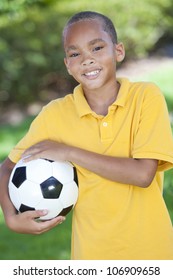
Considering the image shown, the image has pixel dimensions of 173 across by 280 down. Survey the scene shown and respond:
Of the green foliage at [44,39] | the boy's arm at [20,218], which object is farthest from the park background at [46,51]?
the boy's arm at [20,218]

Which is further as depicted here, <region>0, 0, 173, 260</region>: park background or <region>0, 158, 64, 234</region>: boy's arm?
<region>0, 0, 173, 260</region>: park background

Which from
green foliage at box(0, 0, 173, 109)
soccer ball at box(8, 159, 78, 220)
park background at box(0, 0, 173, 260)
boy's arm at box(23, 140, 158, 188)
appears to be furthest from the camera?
green foliage at box(0, 0, 173, 109)

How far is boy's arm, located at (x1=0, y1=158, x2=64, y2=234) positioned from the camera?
274cm

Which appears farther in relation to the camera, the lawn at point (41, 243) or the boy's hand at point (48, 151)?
the lawn at point (41, 243)

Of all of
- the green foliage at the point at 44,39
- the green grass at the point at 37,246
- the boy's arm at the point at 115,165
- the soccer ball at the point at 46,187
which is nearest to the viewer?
the boy's arm at the point at 115,165

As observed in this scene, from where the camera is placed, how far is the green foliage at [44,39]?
10.7m

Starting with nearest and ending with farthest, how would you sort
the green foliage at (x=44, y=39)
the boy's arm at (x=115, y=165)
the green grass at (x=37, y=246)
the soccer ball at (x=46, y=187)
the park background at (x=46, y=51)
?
1. the boy's arm at (x=115, y=165)
2. the soccer ball at (x=46, y=187)
3. the green grass at (x=37, y=246)
4. the park background at (x=46, y=51)
5. the green foliage at (x=44, y=39)

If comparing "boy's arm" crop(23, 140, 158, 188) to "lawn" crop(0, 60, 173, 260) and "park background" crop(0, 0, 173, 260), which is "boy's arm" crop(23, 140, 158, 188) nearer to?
"lawn" crop(0, 60, 173, 260)

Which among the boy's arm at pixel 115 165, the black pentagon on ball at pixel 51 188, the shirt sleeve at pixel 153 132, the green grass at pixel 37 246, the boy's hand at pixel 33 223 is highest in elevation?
the shirt sleeve at pixel 153 132

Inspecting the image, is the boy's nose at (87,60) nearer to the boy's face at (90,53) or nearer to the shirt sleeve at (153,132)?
the boy's face at (90,53)

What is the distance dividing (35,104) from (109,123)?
860 cm

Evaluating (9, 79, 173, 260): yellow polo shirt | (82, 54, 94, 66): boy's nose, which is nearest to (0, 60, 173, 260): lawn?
(9, 79, 173, 260): yellow polo shirt

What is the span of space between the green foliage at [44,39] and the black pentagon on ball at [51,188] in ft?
23.5

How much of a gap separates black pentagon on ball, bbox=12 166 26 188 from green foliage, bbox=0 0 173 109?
7.12 m
